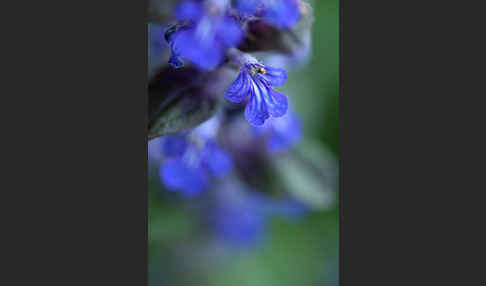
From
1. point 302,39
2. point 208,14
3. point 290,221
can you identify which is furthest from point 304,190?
point 208,14

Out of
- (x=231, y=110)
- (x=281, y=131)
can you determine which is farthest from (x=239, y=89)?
(x=281, y=131)

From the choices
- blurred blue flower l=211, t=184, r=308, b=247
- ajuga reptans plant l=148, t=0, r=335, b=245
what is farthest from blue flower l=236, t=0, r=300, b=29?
blurred blue flower l=211, t=184, r=308, b=247

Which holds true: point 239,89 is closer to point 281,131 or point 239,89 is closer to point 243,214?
point 281,131

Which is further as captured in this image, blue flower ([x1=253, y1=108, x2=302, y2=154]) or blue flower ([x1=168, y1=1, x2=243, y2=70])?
blue flower ([x1=253, y1=108, x2=302, y2=154])

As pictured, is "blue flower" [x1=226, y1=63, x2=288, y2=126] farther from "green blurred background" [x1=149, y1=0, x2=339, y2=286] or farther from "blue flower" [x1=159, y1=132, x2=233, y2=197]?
"green blurred background" [x1=149, y1=0, x2=339, y2=286]

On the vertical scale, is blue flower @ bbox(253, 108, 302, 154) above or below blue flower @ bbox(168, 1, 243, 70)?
below
